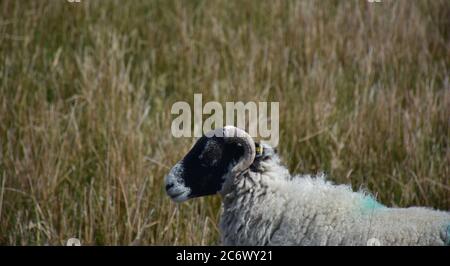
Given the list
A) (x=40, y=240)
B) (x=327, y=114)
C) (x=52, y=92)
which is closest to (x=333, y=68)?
(x=327, y=114)

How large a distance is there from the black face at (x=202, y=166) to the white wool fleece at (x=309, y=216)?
0.26ft

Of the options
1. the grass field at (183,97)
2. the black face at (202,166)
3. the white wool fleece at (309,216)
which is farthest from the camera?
the grass field at (183,97)

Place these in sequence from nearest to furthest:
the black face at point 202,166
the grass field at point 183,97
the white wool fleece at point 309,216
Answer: the white wool fleece at point 309,216 < the black face at point 202,166 < the grass field at point 183,97

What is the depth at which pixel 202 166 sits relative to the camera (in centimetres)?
255

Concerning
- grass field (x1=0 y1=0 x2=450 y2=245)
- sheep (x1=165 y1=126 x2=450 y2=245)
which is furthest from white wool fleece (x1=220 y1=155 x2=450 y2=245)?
grass field (x1=0 y1=0 x2=450 y2=245)

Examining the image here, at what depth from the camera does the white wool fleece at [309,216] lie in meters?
2.43

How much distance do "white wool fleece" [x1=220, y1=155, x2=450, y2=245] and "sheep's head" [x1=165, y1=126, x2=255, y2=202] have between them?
0.22 ft

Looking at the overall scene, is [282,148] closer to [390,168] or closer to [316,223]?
[390,168]

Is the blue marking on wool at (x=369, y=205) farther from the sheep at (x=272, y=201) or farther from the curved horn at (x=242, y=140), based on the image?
the curved horn at (x=242, y=140)

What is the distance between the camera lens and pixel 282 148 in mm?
4121

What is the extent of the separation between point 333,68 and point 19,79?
204 centimetres

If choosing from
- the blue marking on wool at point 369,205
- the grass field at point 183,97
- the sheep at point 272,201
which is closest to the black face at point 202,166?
the sheep at point 272,201

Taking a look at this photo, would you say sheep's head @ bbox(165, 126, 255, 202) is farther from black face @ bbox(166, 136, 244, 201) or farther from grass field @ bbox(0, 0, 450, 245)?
grass field @ bbox(0, 0, 450, 245)

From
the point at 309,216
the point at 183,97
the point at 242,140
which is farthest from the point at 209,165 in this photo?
the point at 183,97
